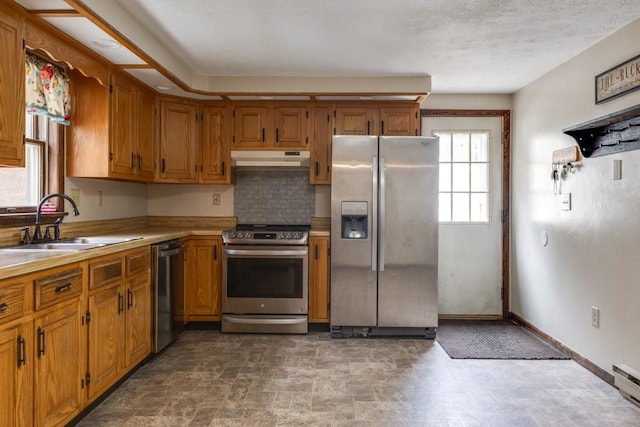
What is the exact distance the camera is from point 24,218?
2.59 meters

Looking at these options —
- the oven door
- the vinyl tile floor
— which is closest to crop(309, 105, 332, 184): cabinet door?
the oven door

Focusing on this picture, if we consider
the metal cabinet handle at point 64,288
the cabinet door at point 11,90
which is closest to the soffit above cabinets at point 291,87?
the cabinet door at point 11,90

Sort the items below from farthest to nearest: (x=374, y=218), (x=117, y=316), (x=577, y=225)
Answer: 1. (x=374, y=218)
2. (x=577, y=225)
3. (x=117, y=316)

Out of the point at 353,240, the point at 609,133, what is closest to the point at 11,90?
the point at 353,240

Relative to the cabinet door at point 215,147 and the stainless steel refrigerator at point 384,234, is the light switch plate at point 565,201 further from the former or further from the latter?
the cabinet door at point 215,147

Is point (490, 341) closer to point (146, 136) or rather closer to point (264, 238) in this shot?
point (264, 238)

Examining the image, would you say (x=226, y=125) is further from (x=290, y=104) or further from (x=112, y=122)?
(x=112, y=122)

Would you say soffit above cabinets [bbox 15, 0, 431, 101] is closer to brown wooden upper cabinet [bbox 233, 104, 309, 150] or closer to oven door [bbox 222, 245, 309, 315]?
brown wooden upper cabinet [bbox 233, 104, 309, 150]

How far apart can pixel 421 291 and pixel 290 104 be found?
2.10 metres

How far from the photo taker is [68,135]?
3057 mm

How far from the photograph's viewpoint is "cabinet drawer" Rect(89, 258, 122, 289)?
2.27 metres

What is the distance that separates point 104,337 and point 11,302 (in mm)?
825

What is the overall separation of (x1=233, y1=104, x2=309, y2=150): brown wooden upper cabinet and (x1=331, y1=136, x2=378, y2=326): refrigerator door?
56 centimetres

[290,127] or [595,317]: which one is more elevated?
[290,127]
